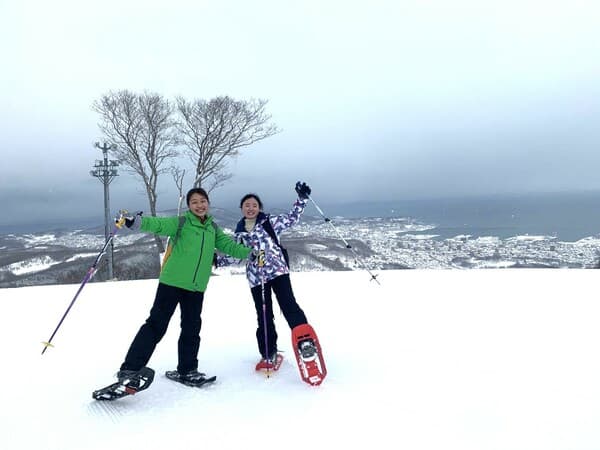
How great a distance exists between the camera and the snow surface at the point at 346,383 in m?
2.38

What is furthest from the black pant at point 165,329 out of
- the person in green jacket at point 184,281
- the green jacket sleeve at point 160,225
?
the green jacket sleeve at point 160,225

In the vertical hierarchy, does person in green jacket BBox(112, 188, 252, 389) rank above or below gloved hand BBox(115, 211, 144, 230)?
below

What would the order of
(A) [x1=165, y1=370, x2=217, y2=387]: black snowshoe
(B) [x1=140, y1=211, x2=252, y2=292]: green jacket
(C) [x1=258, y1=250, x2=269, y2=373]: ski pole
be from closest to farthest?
1. (B) [x1=140, y1=211, x2=252, y2=292]: green jacket
2. (A) [x1=165, y1=370, x2=217, y2=387]: black snowshoe
3. (C) [x1=258, y1=250, x2=269, y2=373]: ski pole

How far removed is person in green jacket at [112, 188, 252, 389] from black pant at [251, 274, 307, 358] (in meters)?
0.60

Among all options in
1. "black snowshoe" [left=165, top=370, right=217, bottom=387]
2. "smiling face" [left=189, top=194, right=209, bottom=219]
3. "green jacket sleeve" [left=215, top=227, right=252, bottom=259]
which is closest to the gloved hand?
"smiling face" [left=189, top=194, right=209, bottom=219]

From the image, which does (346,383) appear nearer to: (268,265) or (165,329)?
(268,265)

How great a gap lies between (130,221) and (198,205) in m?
0.60

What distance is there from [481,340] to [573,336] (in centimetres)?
113

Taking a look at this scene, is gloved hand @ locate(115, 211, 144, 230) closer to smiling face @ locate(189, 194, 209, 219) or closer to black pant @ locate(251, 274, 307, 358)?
smiling face @ locate(189, 194, 209, 219)

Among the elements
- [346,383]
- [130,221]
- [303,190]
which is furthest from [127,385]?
[303,190]

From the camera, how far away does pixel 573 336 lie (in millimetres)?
4352

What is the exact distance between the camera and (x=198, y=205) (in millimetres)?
3234

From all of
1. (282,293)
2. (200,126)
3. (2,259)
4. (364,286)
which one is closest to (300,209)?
(282,293)

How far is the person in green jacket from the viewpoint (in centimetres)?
296
